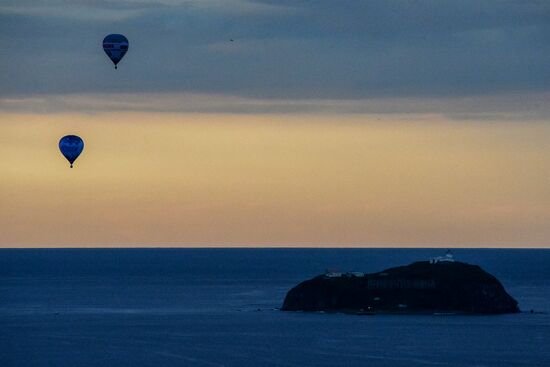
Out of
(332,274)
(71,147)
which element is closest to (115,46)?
(71,147)

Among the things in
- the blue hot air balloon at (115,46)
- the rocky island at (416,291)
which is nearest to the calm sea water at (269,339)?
the rocky island at (416,291)

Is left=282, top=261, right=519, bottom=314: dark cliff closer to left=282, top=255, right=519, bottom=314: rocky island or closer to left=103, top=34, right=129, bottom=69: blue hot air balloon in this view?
left=282, top=255, right=519, bottom=314: rocky island

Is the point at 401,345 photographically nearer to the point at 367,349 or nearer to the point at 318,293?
the point at 367,349

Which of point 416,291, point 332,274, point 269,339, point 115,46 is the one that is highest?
point 115,46

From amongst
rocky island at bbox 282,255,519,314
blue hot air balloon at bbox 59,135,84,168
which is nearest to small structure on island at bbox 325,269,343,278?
rocky island at bbox 282,255,519,314

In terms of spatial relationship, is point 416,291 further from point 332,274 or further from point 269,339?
point 269,339

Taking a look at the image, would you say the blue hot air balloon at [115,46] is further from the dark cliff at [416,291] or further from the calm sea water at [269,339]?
the dark cliff at [416,291]

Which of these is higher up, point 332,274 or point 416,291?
point 332,274

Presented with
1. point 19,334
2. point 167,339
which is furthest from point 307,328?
point 19,334
